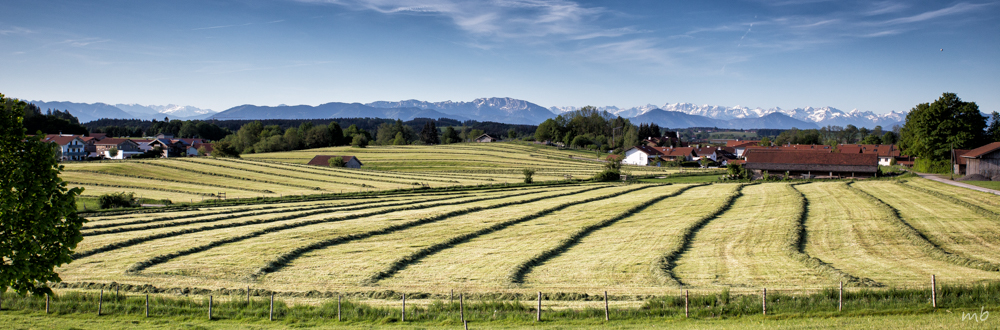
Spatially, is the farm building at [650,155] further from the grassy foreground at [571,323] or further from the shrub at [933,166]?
the grassy foreground at [571,323]

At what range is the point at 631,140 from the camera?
16188 centimetres

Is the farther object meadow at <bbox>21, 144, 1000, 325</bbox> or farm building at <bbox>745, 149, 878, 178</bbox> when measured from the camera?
farm building at <bbox>745, 149, 878, 178</bbox>

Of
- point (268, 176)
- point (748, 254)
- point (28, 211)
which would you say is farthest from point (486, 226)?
point (268, 176)

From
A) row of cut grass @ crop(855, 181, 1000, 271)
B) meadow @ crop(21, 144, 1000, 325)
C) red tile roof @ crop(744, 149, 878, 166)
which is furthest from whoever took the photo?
red tile roof @ crop(744, 149, 878, 166)

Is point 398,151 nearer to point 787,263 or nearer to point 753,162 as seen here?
point 753,162

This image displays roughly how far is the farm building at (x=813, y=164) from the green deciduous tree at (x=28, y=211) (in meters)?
85.8

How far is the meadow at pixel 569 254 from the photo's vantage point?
17625 millimetres

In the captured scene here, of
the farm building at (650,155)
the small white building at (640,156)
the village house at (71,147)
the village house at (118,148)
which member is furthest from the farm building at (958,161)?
the village house at (71,147)

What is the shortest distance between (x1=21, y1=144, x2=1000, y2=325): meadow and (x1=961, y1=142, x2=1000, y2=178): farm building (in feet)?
59.4

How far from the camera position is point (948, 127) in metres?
69.4

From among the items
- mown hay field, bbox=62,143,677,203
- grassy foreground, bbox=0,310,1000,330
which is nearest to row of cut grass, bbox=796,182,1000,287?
grassy foreground, bbox=0,310,1000,330

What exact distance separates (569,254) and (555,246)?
1666 millimetres

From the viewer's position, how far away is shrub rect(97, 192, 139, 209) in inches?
1777

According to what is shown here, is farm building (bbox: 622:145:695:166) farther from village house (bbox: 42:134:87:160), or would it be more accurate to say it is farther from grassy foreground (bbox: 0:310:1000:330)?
village house (bbox: 42:134:87:160)
